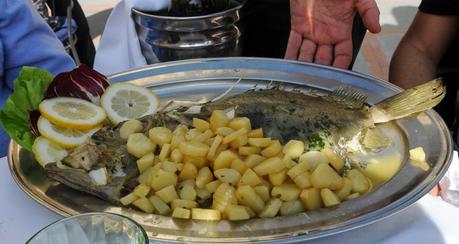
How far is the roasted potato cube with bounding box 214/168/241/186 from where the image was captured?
1050 mm

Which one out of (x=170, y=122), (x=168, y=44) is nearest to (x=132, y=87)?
(x=170, y=122)

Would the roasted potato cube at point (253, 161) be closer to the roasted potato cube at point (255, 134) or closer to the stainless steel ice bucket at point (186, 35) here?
the roasted potato cube at point (255, 134)

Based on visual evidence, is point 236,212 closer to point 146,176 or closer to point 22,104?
point 146,176

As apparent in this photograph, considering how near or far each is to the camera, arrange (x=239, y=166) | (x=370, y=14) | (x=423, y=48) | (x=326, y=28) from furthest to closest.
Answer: (x=423, y=48), (x=326, y=28), (x=370, y=14), (x=239, y=166)

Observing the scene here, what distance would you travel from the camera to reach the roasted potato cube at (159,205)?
1028 mm

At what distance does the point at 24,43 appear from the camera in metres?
1.72

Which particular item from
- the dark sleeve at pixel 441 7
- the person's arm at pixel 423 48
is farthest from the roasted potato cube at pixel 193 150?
the dark sleeve at pixel 441 7

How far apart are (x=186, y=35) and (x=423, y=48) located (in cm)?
82

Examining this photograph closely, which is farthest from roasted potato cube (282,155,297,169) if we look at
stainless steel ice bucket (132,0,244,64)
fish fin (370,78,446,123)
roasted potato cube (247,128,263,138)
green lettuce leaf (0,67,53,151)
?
stainless steel ice bucket (132,0,244,64)

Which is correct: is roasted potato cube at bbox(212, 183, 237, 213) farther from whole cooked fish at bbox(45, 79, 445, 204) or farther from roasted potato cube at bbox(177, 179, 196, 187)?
whole cooked fish at bbox(45, 79, 445, 204)

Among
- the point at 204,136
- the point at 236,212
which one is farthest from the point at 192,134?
the point at 236,212

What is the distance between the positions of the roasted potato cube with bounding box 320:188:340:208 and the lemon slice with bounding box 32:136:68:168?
21.7 inches

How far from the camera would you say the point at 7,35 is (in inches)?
66.5

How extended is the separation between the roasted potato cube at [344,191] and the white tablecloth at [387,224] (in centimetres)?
9
